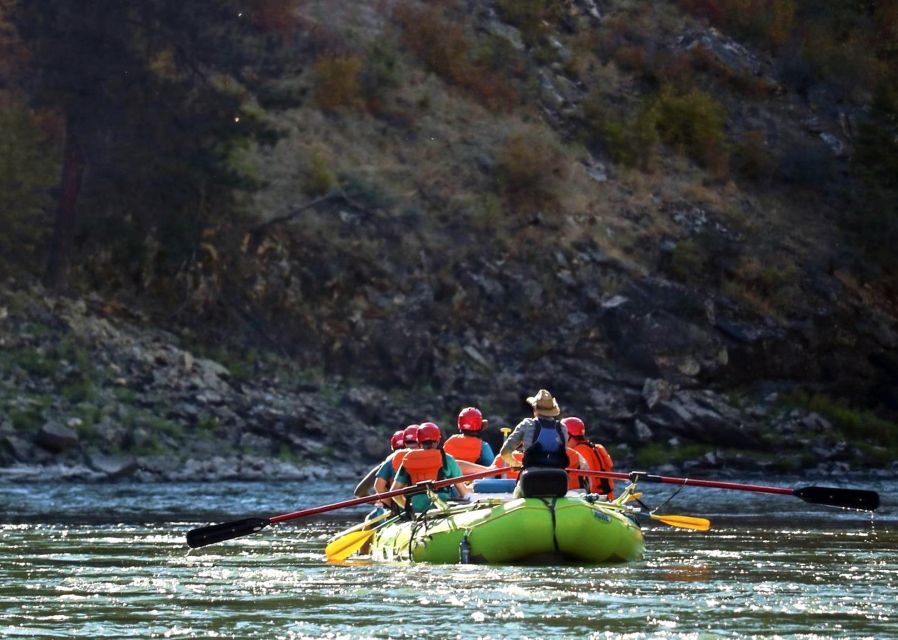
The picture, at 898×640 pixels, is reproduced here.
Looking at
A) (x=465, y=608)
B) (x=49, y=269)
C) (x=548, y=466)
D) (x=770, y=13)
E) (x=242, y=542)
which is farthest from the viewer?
(x=770, y=13)

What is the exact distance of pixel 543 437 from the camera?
693 inches

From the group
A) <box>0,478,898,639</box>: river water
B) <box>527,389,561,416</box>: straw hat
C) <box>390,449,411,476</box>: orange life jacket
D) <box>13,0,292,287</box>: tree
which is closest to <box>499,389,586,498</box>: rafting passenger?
<box>527,389,561,416</box>: straw hat

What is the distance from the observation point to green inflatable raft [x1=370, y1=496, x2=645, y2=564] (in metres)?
16.9

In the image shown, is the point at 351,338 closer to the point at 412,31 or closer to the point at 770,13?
the point at 412,31

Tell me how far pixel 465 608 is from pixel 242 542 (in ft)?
27.8

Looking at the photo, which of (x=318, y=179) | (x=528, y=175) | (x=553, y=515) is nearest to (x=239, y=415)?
(x=318, y=179)

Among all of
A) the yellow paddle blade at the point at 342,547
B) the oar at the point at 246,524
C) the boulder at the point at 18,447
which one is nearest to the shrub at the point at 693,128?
the boulder at the point at 18,447

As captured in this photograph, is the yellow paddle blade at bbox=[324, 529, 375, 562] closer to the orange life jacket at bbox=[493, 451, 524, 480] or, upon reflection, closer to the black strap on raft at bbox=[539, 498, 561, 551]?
the orange life jacket at bbox=[493, 451, 524, 480]

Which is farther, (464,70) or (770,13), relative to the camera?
(770,13)

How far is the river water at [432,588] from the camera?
12586mm

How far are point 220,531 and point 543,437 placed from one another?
320 centimetres

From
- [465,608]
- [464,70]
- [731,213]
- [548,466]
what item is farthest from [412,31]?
[465,608]

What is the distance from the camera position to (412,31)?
50.0 m

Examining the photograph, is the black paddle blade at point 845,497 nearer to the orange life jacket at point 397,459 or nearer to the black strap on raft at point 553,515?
the black strap on raft at point 553,515
